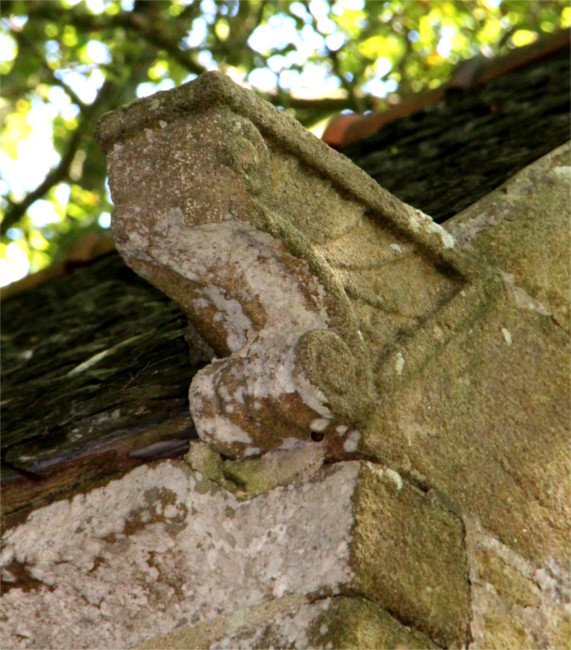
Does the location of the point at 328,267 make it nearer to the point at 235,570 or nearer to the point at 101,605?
the point at 235,570

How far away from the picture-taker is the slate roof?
92.9 inches

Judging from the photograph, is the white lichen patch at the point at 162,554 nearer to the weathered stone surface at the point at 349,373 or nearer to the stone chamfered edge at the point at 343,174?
the weathered stone surface at the point at 349,373

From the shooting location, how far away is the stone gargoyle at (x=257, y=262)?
2025 millimetres

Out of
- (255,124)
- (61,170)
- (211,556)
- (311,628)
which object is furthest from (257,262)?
(61,170)

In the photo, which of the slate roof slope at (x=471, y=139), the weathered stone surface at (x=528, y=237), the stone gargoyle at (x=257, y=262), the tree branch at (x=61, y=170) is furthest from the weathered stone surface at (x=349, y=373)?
the tree branch at (x=61, y=170)

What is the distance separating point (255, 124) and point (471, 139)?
6.75 ft

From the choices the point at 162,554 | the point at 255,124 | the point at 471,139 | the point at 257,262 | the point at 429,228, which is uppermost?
the point at 255,124

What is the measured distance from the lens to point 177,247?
2.09 m

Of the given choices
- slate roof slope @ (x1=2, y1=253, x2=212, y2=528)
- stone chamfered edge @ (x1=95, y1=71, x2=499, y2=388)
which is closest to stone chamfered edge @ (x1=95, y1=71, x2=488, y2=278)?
stone chamfered edge @ (x1=95, y1=71, x2=499, y2=388)

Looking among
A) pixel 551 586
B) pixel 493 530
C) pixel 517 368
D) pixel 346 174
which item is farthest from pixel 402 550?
pixel 346 174

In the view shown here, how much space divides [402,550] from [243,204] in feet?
2.26

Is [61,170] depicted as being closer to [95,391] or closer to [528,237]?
[95,391]

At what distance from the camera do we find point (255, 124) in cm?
208

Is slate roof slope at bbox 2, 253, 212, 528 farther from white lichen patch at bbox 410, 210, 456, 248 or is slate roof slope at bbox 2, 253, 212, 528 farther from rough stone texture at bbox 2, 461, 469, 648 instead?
white lichen patch at bbox 410, 210, 456, 248
